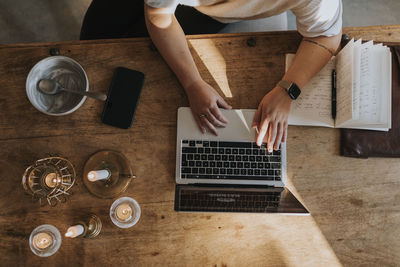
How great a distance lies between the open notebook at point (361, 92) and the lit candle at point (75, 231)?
2.64 ft

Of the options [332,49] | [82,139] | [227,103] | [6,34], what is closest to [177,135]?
[227,103]

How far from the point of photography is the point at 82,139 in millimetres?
931

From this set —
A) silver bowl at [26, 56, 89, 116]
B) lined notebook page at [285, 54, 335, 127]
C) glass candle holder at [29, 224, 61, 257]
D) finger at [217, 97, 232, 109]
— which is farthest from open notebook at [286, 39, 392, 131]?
glass candle holder at [29, 224, 61, 257]

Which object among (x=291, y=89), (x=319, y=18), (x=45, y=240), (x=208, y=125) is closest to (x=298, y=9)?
(x=319, y=18)

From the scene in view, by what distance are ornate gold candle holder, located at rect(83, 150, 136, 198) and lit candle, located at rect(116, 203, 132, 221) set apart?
61mm

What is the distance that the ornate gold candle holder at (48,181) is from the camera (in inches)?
33.2

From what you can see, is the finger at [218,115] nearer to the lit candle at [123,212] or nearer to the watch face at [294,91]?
the watch face at [294,91]

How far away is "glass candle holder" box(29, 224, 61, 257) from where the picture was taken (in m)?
0.80

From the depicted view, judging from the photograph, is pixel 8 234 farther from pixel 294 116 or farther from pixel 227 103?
pixel 294 116

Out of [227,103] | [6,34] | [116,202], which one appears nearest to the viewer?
[116,202]

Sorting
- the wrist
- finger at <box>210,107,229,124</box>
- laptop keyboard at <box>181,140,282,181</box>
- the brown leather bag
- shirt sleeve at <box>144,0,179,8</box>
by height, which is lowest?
laptop keyboard at <box>181,140,282,181</box>

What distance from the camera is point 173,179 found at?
903mm

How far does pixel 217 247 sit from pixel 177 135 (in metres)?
0.40

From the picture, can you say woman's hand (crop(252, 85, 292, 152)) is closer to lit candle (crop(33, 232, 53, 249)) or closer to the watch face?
the watch face
